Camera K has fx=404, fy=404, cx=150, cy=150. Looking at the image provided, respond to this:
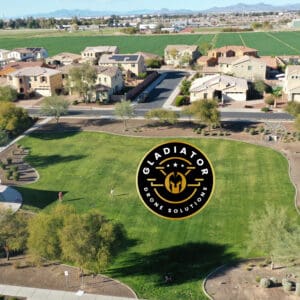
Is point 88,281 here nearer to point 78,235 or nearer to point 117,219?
point 78,235

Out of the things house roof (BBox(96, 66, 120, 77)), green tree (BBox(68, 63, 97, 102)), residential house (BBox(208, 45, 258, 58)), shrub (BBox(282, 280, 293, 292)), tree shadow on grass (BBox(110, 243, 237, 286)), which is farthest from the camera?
residential house (BBox(208, 45, 258, 58))

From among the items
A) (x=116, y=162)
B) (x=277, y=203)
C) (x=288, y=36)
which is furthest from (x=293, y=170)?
(x=288, y=36)

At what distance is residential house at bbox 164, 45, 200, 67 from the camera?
11831cm

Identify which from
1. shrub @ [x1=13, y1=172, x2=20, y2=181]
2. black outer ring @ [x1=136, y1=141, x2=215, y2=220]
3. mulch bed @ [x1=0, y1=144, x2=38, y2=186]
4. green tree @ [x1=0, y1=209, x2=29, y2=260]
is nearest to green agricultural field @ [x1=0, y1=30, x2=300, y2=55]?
mulch bed @ [x1=0, y1=144, x2=38, y2=186]

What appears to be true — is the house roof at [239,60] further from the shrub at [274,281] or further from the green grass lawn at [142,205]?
the shrub at [274,281]

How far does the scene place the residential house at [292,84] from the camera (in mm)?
73812

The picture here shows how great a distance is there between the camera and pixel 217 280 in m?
29.3

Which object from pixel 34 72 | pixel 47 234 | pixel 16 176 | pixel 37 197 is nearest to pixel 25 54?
pixel 34 72

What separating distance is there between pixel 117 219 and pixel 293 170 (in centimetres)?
2196

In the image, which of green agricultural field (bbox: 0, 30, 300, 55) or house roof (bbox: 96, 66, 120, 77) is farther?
green agricultural field (bbox: 0, 30, 300, 55)

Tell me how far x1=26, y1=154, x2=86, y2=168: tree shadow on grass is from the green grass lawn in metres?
0.13

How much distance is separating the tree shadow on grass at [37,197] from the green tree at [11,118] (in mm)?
16319

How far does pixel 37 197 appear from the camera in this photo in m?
41.9

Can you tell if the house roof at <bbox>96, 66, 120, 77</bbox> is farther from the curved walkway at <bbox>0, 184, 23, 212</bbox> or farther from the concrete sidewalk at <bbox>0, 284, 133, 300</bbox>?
the concrete sidewalk at <bbox>0, 284, 133, 300</bbox>
